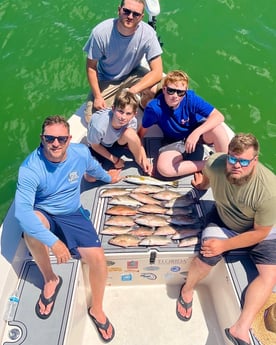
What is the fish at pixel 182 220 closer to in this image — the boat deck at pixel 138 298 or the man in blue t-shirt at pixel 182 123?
the boat deck at pixel 138 298

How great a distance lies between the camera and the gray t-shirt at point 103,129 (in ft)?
11.5

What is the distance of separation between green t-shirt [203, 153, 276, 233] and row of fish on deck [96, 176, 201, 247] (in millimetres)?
400

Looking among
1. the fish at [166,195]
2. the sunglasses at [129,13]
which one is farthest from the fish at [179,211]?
the sunglasses at [129,13]

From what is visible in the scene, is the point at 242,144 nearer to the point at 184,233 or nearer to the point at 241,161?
the point at 241,161

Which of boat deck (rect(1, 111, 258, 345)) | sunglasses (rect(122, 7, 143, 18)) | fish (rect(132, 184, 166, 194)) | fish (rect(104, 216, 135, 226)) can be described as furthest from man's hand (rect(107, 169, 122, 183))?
sunglasses (rect(122, 7, 143, 18))

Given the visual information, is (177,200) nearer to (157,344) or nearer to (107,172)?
(107,172)

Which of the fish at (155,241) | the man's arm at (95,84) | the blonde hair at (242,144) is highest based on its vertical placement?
the blonde hair at (242,144)

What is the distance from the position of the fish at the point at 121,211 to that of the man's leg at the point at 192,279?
727mm

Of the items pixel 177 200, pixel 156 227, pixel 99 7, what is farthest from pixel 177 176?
pixel 99 7

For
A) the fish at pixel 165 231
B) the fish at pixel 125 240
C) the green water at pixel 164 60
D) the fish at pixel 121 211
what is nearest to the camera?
the fish at pixel 125 240

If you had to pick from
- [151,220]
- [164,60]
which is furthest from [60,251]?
[164,60]

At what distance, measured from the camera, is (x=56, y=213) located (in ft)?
9.87

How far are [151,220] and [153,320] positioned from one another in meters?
0.89

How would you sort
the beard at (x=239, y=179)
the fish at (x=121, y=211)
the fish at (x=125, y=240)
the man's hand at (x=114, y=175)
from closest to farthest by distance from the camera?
the beard at (x=239, y=179) < the fish at (x=125, y=240) < the fish at (x=121, y=211) < the man's hand at (x=114, y=175)
